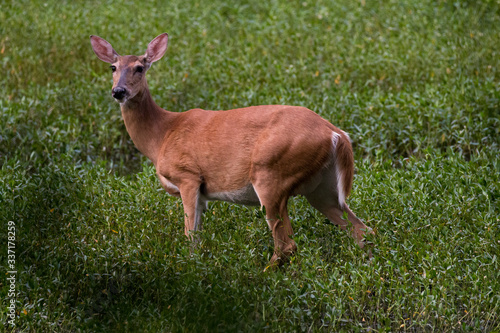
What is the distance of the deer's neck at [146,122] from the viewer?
231 inches

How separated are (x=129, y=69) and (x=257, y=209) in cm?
165

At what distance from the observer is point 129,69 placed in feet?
18.9

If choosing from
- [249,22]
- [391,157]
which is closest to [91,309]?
[391,157]

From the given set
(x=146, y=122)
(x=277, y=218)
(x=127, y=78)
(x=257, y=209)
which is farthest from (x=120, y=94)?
(x=277, y=218)

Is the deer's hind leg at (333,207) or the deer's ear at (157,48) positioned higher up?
the deer's ear at (157,48)

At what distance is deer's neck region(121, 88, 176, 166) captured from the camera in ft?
19.2

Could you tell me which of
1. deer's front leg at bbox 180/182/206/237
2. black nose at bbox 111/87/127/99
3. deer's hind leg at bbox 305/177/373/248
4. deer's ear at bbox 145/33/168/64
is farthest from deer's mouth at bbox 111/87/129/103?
deer's hind leg at bbox 305/177/373/248

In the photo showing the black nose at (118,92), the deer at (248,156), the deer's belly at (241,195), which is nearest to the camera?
the deer at (248,156)

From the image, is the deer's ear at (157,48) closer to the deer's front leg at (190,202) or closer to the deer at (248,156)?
the deer at (248,156)

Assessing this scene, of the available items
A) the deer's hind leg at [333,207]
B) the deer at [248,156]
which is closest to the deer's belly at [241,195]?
the deer at [248,156]

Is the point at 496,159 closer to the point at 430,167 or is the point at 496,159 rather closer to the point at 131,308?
the point at 430,167

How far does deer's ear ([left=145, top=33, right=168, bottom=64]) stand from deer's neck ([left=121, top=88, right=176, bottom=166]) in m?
0.39

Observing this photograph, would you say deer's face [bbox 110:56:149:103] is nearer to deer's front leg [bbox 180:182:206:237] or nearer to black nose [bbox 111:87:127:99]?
black nose [bbox 111:87:127:99]

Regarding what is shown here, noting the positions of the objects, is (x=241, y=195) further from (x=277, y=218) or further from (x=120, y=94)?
(x=120, y=94)
